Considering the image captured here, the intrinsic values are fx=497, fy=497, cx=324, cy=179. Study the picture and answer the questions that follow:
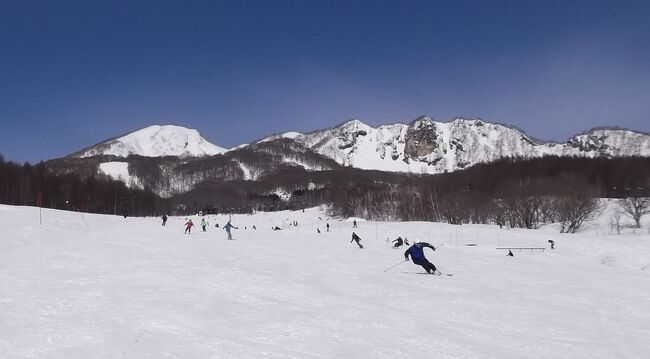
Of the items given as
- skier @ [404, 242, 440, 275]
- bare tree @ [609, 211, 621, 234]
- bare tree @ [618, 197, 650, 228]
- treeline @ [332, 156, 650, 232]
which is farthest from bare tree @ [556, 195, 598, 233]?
skier @ [404, 242, 440, 275]

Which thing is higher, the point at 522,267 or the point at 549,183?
the point at 549,183

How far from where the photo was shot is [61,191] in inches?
5157

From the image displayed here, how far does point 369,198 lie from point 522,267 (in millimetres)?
128893

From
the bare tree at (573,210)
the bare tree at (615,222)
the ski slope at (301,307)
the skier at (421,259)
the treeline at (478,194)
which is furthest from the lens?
the treeline at (478,194)

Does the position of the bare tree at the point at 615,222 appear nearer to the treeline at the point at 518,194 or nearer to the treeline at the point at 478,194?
the treeline at the point at 518,194

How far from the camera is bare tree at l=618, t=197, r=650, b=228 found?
8306 centimetres

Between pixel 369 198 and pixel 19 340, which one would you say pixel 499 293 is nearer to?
pixel 19 340

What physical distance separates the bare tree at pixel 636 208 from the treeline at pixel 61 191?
378ft

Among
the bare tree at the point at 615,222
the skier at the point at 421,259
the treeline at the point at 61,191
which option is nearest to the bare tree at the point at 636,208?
the bare tree at the point at 615,222

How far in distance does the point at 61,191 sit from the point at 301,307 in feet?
450

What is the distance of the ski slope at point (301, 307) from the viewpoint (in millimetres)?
8867

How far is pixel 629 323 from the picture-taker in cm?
1179

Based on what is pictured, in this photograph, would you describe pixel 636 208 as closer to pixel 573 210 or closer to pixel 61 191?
pixel 573 210

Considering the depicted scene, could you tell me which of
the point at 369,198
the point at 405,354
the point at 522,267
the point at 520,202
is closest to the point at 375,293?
the point at 405,354
